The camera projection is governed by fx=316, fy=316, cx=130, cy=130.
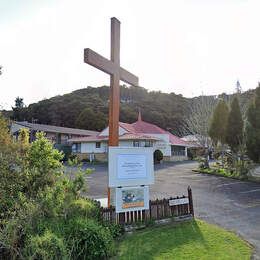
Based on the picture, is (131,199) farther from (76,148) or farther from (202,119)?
(76,148)

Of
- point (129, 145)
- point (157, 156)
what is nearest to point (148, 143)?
point (157, 156)

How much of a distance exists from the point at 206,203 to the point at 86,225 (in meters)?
7.64

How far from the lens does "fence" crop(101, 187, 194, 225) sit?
324 inches

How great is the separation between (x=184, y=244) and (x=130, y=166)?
2.62 metres

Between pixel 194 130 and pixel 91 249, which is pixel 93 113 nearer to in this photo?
pixel 194 130

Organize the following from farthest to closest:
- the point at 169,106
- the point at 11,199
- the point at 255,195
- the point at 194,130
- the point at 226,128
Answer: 1. the point at 169,106
2. the point at 194,130
3. the point at 226,128
4. the point at 255,195
5. the point at 11,199

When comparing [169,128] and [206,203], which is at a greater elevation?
[169,128]

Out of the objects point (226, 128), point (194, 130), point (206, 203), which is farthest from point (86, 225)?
point (194, 130)

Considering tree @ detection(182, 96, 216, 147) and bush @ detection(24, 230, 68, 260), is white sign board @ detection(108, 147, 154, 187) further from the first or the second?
tree @ detection(182, 96, 216, 147)

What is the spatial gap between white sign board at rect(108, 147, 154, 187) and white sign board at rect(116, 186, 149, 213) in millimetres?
166

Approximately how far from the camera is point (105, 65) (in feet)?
30.2

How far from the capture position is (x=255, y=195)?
14914 millimetres

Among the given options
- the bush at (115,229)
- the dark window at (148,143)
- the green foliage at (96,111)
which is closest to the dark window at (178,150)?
the dark window at (148,143)

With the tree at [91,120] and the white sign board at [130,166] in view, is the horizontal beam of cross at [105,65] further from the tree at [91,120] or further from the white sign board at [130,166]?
the tree at [91,120]
